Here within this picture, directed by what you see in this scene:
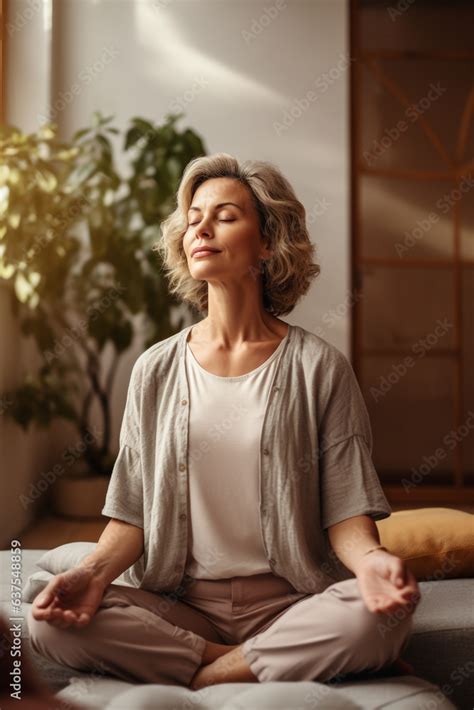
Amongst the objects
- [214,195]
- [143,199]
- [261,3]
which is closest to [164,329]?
[143,199]

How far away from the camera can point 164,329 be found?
12.2ft

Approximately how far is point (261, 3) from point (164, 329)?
1.72 meters

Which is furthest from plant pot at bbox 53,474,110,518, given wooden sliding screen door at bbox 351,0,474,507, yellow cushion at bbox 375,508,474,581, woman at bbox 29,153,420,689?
woman at bbox 29,153,420,689

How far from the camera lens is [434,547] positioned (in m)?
1.86

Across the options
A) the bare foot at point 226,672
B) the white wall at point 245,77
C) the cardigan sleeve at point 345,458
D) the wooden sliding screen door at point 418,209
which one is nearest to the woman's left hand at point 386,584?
the cardigan sleeve at point 345,458

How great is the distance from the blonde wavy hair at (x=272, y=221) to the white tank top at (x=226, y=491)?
245 mm

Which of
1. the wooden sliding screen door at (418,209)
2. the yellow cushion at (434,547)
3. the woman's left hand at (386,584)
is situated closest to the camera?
the woman's left hand at (386,584)

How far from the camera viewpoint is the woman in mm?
1309

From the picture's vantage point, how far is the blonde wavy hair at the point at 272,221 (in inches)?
61.8

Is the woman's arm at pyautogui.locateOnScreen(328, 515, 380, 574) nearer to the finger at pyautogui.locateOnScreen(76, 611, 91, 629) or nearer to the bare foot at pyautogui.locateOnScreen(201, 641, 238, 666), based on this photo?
the bare foot at pyautogui.locateOnScreen(201, 641, 238, 666)

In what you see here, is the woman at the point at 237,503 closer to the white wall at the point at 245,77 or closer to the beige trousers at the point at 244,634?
the beige trousers at the point at 244,634

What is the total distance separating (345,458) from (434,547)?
0.55 metres

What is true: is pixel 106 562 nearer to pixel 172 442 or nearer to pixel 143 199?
pixel 172 442

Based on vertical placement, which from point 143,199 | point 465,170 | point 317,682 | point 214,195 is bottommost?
point 317,682
